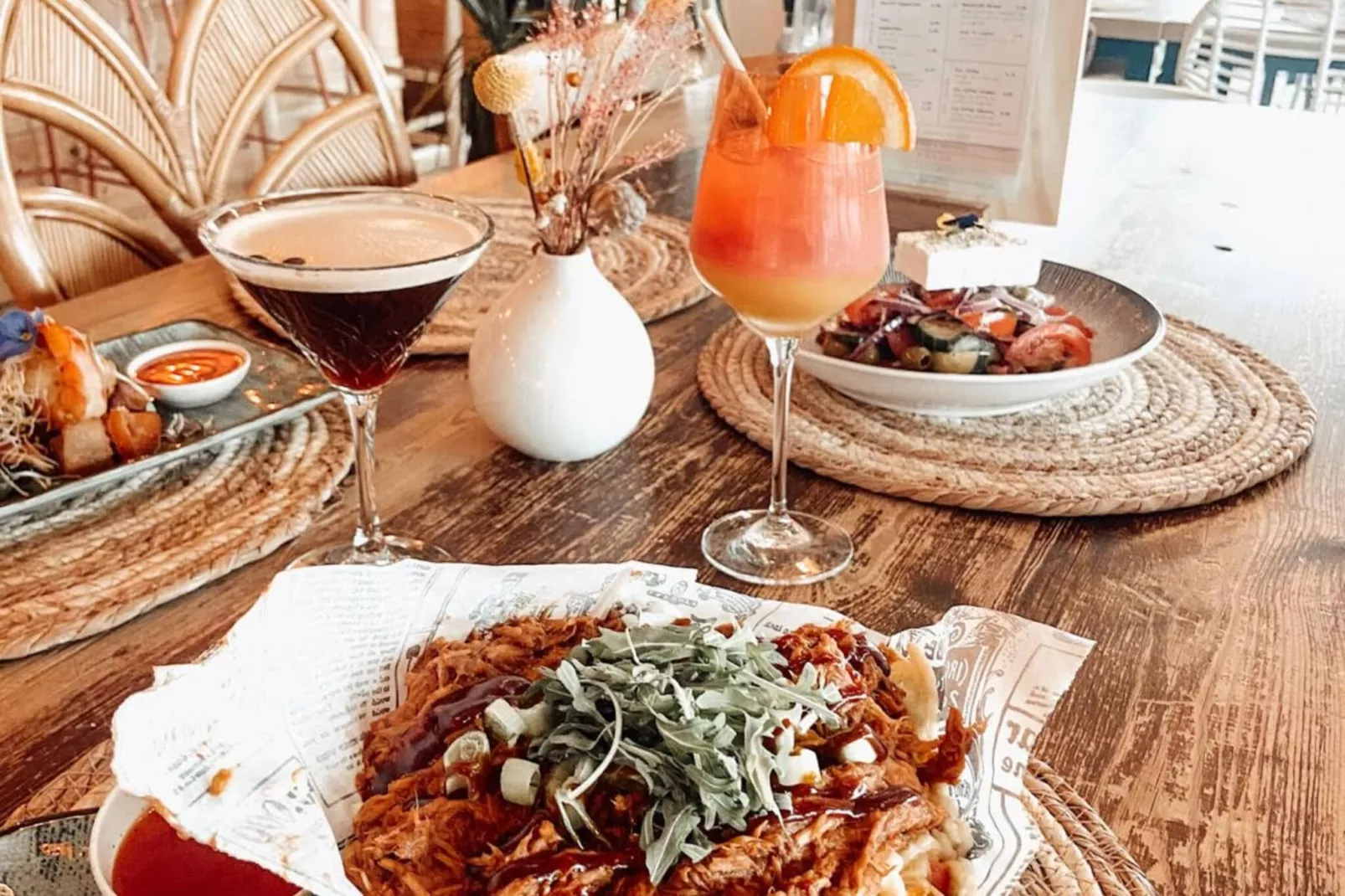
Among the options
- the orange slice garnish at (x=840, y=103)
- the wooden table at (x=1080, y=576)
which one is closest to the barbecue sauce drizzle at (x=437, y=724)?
the wooden table at (x=1080, y=576)

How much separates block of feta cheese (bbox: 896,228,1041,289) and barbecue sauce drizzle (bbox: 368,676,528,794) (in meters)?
0.72

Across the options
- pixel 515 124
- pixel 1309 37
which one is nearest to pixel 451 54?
pixel 515 124

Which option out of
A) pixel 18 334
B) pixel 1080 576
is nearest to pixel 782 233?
pixel 1080 576

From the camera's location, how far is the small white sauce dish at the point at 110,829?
548mm

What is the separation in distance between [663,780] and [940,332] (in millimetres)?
692

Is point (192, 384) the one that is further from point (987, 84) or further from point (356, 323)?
point (987, 84)

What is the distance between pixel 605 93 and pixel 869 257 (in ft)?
0.82

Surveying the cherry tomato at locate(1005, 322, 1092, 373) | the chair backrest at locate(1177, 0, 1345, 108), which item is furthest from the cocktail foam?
the chair backrest at locate(1177, 0, 1345, 108)

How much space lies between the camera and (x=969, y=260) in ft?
3.95

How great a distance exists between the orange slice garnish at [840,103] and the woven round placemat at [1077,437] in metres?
0.31

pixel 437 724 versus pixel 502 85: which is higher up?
pixel 502 85

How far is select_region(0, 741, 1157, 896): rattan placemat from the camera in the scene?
0.61 m

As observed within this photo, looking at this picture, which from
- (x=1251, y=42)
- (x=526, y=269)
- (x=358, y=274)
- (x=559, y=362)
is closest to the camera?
(x=358, y=274)

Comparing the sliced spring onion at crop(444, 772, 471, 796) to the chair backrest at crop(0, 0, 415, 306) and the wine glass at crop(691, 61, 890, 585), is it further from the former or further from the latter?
the chair backrest at crop(0, 0, 415, 306)
